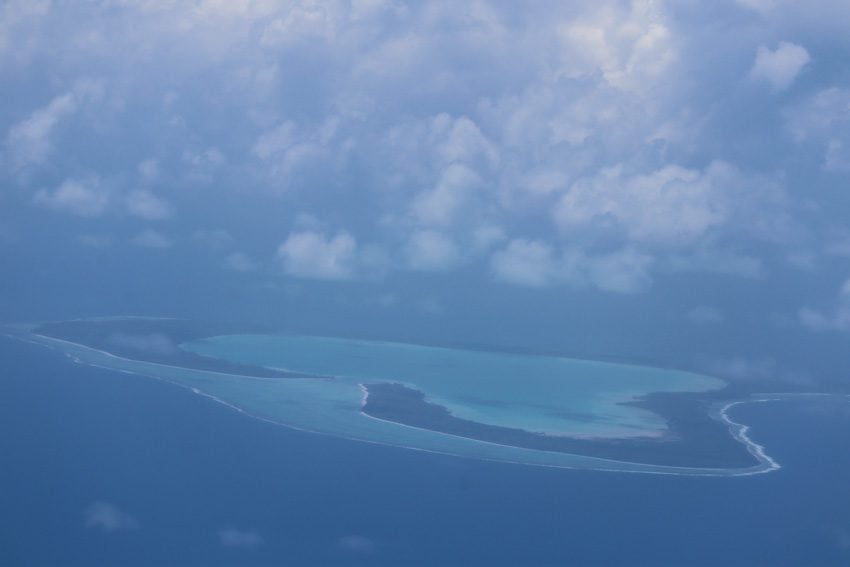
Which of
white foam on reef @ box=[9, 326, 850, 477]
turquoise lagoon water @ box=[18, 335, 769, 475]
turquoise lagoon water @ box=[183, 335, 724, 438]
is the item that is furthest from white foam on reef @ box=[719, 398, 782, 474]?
turquoise lagoon water @ box=[183, 335, 724, 438]

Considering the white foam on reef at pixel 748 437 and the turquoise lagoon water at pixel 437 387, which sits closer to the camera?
the white foam on reef at pixel 748 437

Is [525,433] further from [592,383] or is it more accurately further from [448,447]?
[592,383]

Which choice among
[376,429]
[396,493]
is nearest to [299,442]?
[376,429]

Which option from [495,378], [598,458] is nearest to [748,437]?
[598,458]

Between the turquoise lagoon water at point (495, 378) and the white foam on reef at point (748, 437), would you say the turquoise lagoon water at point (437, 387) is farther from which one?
the white foam on reef at point (748, 437)

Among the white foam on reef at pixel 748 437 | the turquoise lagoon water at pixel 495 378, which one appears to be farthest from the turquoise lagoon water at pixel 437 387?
→ the white foam on reef at pixel 748 437

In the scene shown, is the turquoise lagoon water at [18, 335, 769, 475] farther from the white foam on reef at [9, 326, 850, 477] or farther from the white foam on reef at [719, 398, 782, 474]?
the white foam on reef at [719, 398, 782, 474]

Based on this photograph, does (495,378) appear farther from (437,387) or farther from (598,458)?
(598,458)

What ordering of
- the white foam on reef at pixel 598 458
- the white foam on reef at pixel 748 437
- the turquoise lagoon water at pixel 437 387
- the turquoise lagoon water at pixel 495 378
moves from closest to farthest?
the white foam on reef at pixel 598 458
the white foam on reef at pixel 748 437
the turquoise lagoon water at pixel 437 387
the turquoise lagoon water at pixel 495 378

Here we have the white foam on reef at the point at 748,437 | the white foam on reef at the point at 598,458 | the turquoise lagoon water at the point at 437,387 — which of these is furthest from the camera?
the turquoise lagoon water at the point at 437,387
